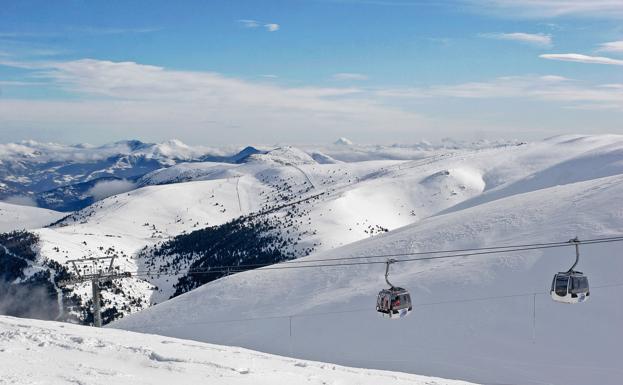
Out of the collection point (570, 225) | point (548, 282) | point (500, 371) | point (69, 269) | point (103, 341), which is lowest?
point (500, 371)

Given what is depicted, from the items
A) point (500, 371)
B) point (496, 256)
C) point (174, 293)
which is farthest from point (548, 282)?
point (174, 293)

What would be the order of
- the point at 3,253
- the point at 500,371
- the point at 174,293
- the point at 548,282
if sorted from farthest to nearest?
1. the point at 3,253
2. the point at 174,293
3. the point at 548,282
4. the point at 500,371

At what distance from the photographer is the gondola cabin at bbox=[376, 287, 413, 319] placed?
2291 cm

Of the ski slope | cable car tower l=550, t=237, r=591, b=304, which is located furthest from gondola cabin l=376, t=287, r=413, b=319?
the ski slope

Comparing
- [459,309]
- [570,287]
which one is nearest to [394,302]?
[570,287]

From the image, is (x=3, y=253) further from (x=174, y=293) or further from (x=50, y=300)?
(x=174, y=293)

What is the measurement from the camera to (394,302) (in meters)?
22.9

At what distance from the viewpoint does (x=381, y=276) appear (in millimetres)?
42656

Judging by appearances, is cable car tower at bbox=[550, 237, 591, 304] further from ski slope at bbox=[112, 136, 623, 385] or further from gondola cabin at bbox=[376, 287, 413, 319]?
ski slope at bbox=[112, 136, 623, 385]

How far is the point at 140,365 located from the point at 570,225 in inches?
1344

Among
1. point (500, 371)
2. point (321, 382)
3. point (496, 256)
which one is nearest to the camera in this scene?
point (321, 382)

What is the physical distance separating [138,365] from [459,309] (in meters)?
20.8

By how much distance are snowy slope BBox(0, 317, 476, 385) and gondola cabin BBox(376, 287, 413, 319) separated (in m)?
3.55

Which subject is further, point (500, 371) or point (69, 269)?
point (69, 269)
